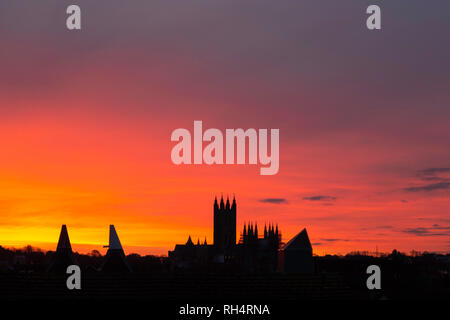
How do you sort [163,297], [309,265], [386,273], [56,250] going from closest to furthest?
[163,297], [56,250], [309,265], [386,273]

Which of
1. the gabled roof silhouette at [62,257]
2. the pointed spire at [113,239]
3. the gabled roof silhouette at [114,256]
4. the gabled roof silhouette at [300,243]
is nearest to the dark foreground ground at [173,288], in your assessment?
the gabled roof silhouette at [62,257]

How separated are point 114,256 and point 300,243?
3438 cm

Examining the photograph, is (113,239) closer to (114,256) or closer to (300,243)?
(114,256)

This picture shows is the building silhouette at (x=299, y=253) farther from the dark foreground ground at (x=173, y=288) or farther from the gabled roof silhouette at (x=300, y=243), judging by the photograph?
the dark foreground ground at (x=173, y=288)

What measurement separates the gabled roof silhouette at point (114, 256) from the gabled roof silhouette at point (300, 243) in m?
31.2

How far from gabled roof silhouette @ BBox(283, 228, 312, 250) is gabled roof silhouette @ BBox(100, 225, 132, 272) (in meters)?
31.2

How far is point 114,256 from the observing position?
111m

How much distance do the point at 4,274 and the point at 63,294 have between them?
913 centimetres

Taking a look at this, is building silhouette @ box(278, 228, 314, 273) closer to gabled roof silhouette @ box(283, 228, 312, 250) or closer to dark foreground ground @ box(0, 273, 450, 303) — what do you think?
gabled roof silhouette @ box(283, 228, 312, 250)

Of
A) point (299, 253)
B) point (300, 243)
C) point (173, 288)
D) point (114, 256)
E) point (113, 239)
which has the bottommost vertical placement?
point (173, 288)

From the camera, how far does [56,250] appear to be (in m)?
109

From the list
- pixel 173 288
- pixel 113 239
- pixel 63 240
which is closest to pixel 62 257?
pixel 63 240
